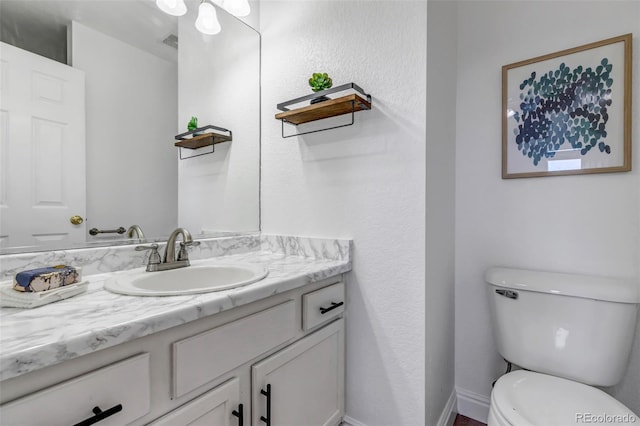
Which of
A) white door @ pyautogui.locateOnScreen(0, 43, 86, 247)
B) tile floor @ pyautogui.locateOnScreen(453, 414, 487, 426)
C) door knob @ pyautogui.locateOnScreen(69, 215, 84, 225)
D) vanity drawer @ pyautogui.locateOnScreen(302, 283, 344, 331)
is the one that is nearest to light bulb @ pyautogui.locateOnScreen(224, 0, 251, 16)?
white door @ pyautogui.locateOnScreen(0, 43, 86, 247)

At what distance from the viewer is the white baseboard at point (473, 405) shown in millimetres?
1484

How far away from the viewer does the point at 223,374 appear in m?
0.82

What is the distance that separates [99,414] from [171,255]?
0.66 meters

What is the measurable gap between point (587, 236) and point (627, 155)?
1.10 ft

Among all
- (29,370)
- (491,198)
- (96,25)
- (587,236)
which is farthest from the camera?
(491,198)

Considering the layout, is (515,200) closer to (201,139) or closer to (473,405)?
(473,405)

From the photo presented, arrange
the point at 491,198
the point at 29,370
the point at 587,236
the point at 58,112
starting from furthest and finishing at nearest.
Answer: the point at 491,198, the point at 587,236, the point at 58,112, the point at 29,370

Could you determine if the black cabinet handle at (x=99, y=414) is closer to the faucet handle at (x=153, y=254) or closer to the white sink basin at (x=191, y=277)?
the white sink basin at (x=191, y=277)

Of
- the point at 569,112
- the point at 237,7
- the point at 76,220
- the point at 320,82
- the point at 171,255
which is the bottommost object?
the point at 171,255

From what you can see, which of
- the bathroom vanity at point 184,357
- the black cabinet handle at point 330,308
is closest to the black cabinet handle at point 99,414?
the bathroom vanity at point 184,357

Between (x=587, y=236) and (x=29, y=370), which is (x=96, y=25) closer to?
(x=29, y=370)

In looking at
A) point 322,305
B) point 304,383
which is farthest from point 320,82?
point 304,383

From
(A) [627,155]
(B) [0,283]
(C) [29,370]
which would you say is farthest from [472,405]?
(B) [0,283]

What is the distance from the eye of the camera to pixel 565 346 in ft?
3.75
